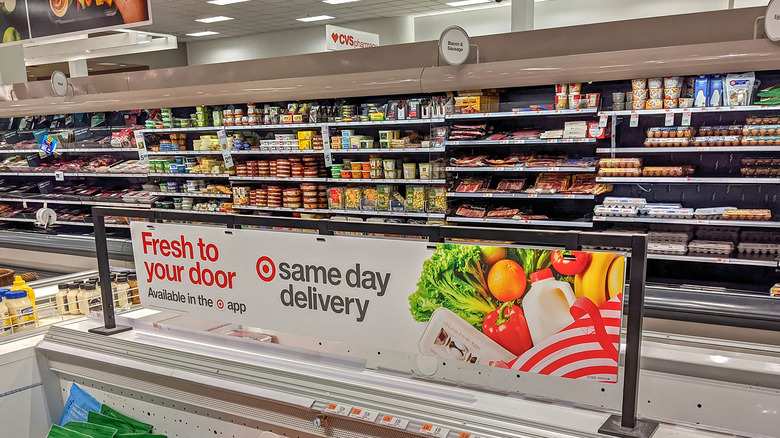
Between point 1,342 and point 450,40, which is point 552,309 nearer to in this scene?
point 1,342

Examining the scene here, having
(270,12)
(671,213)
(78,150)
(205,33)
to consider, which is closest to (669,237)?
(671,213)

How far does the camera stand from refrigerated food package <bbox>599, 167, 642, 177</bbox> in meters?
4.71

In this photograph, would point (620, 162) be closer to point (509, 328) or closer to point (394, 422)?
point (509, 328)

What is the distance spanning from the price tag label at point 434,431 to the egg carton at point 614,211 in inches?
149

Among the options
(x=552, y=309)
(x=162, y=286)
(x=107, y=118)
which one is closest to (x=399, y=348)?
(x=552, y=309)

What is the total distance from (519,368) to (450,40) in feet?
12.6

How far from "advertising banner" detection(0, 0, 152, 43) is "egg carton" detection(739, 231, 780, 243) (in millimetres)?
4603

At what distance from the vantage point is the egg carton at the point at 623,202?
4.76m

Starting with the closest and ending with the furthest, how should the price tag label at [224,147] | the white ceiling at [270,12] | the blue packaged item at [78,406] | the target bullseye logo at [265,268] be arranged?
1. the target bullseye logo at [265,268]
2. the blue packaged item at [78,406]
3. the price tag label at [224,147]
4. the white ceiling at [270,12]

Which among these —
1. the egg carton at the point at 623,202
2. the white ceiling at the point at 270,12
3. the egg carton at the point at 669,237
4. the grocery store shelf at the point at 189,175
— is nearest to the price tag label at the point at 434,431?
the egg carton at the point at 669,237

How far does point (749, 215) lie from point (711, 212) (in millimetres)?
252

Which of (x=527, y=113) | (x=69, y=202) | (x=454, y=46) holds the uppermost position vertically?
(x=454, y=46)

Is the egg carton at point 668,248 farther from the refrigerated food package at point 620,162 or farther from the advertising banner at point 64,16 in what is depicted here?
the advertising banner at point 64,16

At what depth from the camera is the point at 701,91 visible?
4320mm
